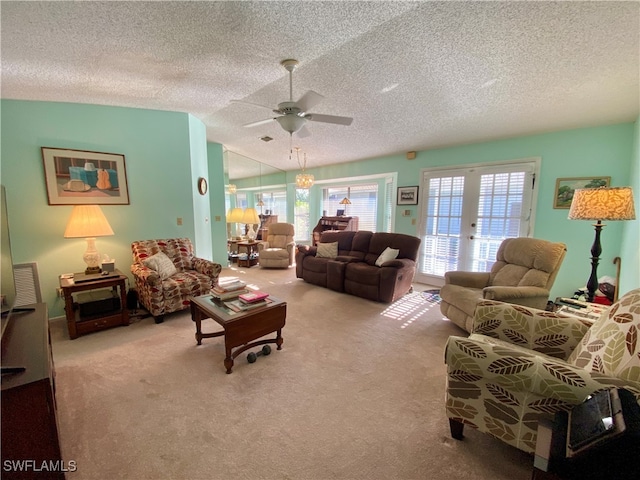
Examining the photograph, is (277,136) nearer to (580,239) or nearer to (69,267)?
(69,267)

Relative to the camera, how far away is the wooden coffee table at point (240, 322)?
6.53 feet

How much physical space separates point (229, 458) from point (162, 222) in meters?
3.15

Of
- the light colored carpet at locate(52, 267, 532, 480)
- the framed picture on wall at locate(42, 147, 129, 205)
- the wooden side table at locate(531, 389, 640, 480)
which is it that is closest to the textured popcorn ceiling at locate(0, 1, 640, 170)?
the framed picture on wall at locate(42, 147, 129, 205)

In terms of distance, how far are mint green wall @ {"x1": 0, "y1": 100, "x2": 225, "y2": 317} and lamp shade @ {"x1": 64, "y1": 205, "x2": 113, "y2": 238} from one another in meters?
0.47

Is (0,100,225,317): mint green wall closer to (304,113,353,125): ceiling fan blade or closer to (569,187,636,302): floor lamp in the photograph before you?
(304,113,353,125): ceiling fan blade

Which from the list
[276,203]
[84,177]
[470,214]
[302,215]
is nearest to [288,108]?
[84,177]

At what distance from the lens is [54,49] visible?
6.19 feet

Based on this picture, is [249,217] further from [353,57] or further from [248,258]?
[353,57]

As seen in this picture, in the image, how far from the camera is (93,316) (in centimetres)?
265

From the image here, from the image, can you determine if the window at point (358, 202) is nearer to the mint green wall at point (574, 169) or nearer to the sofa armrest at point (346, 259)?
the sofa armrest at point (346, 259)

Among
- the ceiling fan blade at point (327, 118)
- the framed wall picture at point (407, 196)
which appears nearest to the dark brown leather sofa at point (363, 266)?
the framed wall picture at point (407, 196)

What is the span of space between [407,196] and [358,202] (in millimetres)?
1835

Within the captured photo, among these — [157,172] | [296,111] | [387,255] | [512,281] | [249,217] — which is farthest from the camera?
[249,217]

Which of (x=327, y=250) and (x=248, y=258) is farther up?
(x=327, y=250)
